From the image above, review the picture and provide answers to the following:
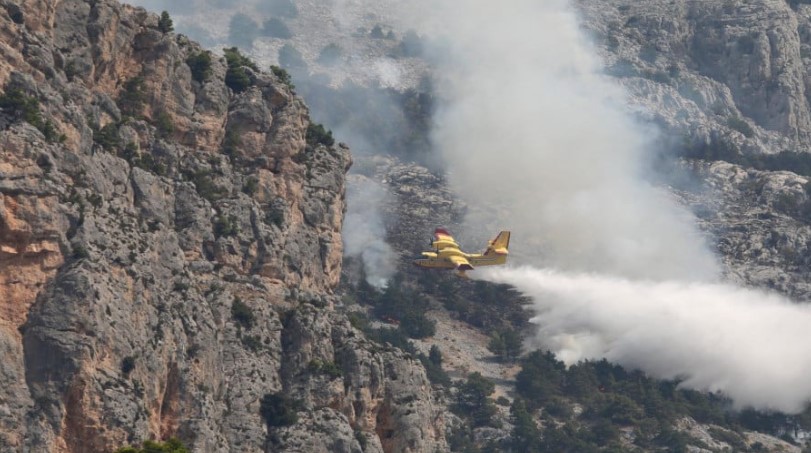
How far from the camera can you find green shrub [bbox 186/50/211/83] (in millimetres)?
112625

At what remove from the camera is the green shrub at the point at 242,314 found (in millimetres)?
102562

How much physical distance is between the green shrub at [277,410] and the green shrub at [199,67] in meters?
21.1

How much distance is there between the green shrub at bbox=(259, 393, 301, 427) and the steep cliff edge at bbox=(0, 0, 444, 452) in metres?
0.43

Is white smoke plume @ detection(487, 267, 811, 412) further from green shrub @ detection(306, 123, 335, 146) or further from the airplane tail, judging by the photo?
green shrub @ detection(306, 123, 335, 146)

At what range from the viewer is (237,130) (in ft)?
369

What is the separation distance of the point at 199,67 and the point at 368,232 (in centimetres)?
7331

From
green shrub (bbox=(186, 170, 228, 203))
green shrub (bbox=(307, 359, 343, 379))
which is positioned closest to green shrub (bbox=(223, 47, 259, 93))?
green shrub (bbox=(186, 170, 228, 203))

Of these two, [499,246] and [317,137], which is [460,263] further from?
[317,137]

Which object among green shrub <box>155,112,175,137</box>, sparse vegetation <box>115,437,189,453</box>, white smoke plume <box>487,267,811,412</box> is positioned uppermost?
white smoke plume <box>487,267,811,412</box>

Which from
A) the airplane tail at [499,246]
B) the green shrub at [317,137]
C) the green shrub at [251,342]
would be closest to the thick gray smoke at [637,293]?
the airplane tail at [499,246]

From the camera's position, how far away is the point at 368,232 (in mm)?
185125

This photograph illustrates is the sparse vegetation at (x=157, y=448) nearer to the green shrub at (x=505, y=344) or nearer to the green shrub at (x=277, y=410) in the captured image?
the green shrub at (x=277, y=410)

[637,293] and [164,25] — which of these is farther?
[637,293]

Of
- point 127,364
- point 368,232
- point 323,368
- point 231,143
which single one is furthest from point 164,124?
point 368,232
